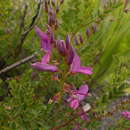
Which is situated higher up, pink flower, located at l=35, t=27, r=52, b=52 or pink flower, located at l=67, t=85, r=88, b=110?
pink flower, located at l=35, t=27, r=52, b=52

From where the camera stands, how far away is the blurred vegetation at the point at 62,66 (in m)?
0.82

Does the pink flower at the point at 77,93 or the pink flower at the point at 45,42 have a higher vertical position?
the pink flower at the point at 45,42

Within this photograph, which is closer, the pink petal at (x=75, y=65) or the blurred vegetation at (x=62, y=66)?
the pink petal at (x=75, y=65)

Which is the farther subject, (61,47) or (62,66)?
(62,66)

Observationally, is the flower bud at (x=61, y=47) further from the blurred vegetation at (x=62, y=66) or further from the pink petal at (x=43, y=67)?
the blurred vegetation at (x=62, y=66)

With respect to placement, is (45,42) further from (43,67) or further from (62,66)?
(62,66)

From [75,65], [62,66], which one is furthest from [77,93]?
[62,66]

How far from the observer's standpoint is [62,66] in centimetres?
103

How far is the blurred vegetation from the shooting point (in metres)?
0.82

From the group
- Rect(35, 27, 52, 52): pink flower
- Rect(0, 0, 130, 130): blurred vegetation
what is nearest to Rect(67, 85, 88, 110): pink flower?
Rect(0, 0, 130, 130): blurred vegetation

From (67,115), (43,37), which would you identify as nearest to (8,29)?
(67,115)

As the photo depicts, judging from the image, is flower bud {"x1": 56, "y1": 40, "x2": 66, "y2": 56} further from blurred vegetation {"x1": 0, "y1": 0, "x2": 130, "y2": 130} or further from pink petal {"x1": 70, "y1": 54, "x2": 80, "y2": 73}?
blurred vegetation {"x1": 0, "y1": 0, "x2": 130, "y2": 130}

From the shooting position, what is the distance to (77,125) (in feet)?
3.61

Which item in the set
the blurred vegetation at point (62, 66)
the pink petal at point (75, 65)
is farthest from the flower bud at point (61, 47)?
the blurred vegetation at point (62, 66)
